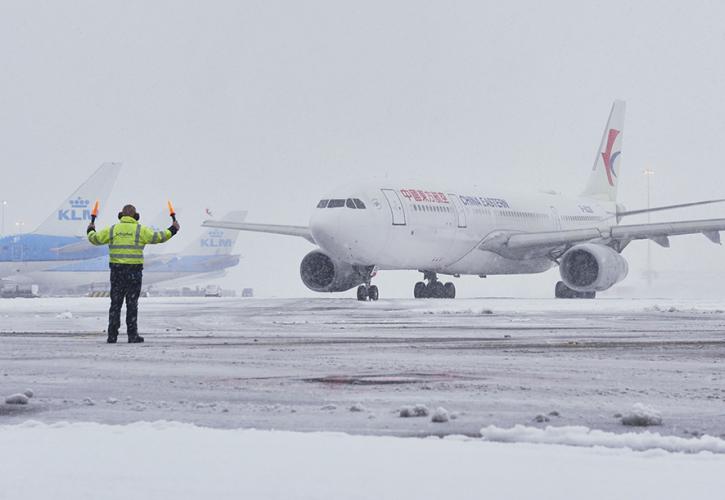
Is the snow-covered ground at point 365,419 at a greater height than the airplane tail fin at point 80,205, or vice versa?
the airplane tail fin at point 80,205

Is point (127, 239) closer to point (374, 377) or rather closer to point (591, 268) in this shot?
point (374, 377)

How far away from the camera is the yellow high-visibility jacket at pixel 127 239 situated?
40.7 ft

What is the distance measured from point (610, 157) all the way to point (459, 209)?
14.2 m

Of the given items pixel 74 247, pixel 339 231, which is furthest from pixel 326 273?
pixel 74 247

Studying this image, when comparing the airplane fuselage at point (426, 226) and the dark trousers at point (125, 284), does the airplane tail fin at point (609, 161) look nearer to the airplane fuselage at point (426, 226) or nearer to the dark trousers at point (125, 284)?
the airplane fuselage at point (426, 226)

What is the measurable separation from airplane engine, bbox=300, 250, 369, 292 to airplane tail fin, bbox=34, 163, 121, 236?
22.1m

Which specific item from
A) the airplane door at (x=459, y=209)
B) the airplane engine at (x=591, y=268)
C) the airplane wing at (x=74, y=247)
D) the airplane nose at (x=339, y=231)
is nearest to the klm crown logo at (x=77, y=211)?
the airplane wing at (x=74, y=247)

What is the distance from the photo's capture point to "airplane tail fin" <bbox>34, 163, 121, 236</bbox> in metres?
51.8

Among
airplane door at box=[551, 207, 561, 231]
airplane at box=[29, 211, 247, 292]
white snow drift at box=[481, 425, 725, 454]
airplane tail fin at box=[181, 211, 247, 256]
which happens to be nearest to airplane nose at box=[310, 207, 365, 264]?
airplane door at box=[551, 207, 561, 231]

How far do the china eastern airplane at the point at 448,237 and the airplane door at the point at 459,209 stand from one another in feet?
0.14

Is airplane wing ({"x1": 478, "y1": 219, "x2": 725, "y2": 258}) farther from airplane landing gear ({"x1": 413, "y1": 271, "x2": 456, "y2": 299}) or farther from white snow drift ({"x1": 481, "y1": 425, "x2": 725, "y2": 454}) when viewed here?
white snow drift ({"x1": 481, "y1": 425, "x2": 725, "y2": 454})

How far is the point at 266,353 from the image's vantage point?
31.4ft

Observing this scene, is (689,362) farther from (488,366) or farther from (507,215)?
(507,215)

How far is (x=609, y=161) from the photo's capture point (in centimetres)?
4491
